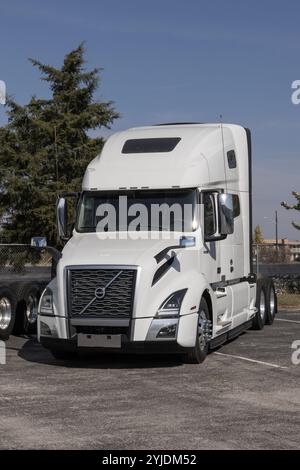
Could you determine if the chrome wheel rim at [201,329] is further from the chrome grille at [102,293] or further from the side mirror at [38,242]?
the side mirror at [38,242]

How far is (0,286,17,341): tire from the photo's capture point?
45.4 ft

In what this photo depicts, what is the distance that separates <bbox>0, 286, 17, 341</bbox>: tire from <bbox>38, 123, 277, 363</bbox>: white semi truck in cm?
276

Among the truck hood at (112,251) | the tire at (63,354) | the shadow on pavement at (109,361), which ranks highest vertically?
the truck hood at (112,251)

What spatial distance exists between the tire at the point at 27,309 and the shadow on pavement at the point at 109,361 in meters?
2.15

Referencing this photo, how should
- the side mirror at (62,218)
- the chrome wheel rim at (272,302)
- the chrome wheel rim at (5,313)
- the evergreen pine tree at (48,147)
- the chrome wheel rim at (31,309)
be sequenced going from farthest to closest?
the evergreen pine tree at (48,147) < the chrome wheel rim at (272,302) < the chrome wheel rim at (31,309) < the chrome wheel rim at (5,313) < the side mirror at (62,218)

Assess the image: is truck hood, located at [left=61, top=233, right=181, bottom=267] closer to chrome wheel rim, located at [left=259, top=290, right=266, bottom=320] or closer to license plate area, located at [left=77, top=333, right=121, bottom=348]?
license plate area, located at [left=77, top=333, right=121, bottom=348]

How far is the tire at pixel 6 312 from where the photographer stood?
13.9m

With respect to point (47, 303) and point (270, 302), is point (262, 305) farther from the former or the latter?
point (47, 303)

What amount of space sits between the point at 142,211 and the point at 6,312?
4.08 meters

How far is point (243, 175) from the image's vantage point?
13.3m

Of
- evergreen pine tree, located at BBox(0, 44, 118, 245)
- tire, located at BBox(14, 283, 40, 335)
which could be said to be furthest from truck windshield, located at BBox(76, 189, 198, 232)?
evergreen pine tree, located at BBox(0, 44, 118, 245)

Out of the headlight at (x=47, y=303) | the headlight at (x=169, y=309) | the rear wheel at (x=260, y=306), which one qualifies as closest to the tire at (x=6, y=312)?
the headlight at (x=47, y=303)

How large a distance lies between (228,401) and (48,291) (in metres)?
3.52

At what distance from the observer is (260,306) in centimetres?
1534
